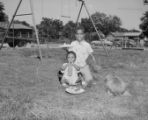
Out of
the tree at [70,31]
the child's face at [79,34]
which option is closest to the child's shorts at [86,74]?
the child's face at [79,34]

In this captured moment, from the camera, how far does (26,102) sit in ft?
13.3

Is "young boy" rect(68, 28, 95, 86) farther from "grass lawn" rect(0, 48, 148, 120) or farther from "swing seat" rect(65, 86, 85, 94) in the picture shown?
"swing seat" rect(65, 86, 85, 94)

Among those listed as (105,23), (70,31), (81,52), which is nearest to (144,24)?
Result: (105,23)

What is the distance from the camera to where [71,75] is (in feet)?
17.7

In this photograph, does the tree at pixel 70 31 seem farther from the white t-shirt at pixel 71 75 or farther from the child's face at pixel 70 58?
the white t-shirt at pixel 71 75

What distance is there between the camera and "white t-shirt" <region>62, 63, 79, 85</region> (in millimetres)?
5348

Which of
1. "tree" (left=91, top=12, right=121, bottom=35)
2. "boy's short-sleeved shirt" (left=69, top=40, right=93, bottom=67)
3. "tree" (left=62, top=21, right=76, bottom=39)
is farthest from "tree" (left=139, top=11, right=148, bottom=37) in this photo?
"boy's short-sleeved shirt" (left=69, top=40, right=93, bottom=67)

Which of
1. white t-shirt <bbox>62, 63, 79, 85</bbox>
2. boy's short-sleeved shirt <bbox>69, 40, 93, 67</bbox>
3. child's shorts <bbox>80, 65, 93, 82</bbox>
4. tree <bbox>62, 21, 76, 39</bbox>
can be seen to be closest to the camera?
white t-shirt <bbox>62, 63, 79, 85</bbox>

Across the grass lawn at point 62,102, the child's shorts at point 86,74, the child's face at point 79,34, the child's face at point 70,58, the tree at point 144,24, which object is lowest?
the grass lawn at point 62,102

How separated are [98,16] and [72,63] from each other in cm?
8297

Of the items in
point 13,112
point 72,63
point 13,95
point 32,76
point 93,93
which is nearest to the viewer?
point 13,112

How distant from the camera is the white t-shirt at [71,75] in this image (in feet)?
17.5

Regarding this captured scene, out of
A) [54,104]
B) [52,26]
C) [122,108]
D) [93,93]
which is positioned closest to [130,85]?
[93,93]

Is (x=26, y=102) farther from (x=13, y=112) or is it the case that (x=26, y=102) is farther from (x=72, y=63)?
(x=72, y=63)
